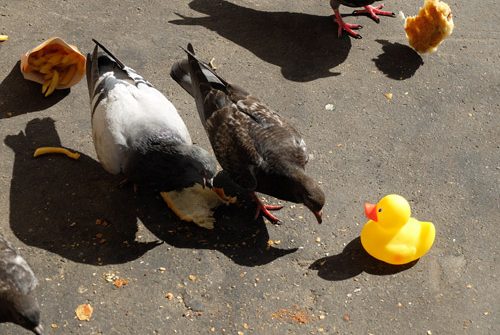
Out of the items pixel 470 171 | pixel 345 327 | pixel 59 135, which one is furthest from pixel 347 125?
pixel 59 135

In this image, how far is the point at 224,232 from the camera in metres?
5.22

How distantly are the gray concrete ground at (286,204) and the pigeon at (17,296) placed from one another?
0.40 meters

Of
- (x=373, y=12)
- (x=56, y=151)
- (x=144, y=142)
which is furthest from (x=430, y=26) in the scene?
(x=56, y=151)

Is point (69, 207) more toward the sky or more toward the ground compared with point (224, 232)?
more toward the sky

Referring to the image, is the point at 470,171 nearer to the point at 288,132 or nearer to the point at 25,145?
the point at 288,132

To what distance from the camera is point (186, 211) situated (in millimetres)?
5258

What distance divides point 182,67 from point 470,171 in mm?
2615

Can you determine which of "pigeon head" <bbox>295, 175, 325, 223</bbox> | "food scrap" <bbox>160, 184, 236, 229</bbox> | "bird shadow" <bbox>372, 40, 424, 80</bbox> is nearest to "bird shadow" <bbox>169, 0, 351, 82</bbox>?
"bird shadow" <bbox>372, 40, 424, 80</bbox>

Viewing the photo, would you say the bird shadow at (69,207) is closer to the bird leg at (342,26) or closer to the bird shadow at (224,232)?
the bird shadow at (224,232)

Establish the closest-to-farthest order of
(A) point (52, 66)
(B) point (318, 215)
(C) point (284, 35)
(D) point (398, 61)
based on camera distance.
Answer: (B) point (318, 215)
(A) point (52, 66)
(D) point (398, 61)
(C) point (284, 35)

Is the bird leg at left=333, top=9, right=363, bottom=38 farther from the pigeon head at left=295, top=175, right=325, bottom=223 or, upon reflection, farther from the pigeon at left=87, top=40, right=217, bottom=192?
the pigeon head at left=295, top=175, right=325, bottom=223

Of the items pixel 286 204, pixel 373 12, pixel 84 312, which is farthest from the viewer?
pixel 373 12

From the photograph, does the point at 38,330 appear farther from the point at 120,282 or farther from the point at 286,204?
the point at 286,204

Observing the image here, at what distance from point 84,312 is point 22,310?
62 cm
